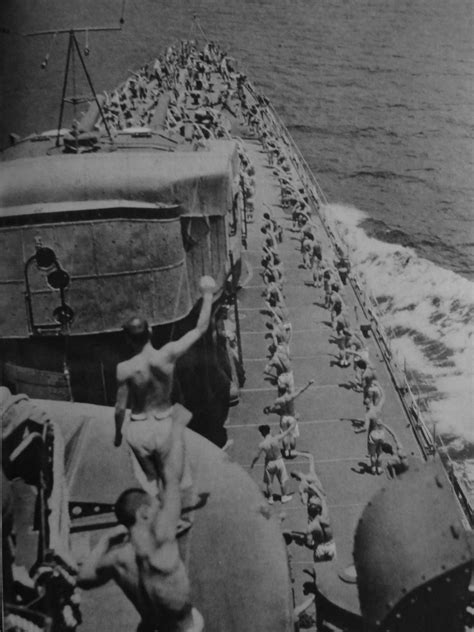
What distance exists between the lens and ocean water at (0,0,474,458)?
27375 mm

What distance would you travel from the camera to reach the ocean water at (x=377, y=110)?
27375mm

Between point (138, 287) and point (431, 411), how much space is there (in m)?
13.4

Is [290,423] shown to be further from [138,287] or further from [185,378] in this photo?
[138,287]

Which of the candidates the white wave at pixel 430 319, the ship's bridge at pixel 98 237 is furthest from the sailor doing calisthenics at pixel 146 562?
the white wave at pixel 430 319

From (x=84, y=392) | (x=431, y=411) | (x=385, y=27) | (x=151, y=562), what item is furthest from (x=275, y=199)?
(x=385, y=27)

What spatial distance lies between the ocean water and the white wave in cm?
7

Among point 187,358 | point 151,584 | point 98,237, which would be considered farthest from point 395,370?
point 151,584

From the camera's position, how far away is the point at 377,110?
6103 cm

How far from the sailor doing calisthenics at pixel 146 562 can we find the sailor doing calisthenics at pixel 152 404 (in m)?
0.90

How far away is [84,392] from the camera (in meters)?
10.9

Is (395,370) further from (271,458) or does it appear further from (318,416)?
(271,458)

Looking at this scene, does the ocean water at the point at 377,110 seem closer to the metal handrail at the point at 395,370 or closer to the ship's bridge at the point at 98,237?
the ship's bridge at the point at 98,237

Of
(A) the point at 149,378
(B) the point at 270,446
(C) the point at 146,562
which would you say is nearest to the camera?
(C) the point at 146,562

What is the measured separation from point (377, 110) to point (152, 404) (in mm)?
58336
